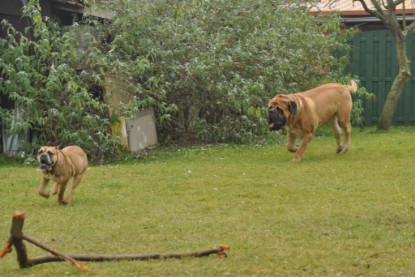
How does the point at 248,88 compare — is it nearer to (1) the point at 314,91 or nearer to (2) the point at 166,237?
(1) the point at 314,91

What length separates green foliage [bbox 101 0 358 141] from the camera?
17.5m

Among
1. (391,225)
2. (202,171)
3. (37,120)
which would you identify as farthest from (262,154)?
(391,225)

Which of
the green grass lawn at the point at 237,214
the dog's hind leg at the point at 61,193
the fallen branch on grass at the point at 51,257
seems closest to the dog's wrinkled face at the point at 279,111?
the green grass lawn at the point at 237,214

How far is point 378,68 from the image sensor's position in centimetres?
2306

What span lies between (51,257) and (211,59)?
10706 mm

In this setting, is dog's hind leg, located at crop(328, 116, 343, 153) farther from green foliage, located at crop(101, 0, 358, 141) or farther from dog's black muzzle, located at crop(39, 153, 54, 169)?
dog's black muzzle, located at crop(39, 153, 54, 169)

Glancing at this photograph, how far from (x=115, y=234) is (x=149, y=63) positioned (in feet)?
27.1

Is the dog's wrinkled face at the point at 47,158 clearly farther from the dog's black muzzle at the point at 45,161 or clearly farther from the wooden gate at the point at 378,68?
the wooden gate at the point at 378,68

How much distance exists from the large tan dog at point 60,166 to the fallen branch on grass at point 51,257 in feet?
10.9

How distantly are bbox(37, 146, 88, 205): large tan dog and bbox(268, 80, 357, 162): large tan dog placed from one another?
4.47 meters

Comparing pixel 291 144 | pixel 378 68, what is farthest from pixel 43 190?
pixel 378 68

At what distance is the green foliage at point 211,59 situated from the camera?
17484 mm

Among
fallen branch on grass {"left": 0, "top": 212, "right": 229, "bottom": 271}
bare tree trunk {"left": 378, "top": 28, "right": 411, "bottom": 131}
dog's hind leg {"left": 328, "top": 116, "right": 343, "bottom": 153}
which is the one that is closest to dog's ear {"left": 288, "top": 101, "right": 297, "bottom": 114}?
dog's hind leg {"left": 328, "top": 116, "right": 343, "bottom": 153}

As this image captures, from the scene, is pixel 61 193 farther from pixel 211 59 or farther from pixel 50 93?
pixel 211 59
